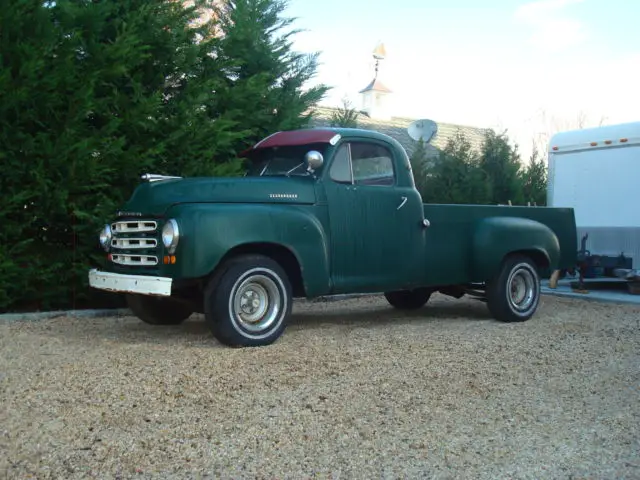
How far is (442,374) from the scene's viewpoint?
17.4 ft

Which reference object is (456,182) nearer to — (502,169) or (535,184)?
(502,169)

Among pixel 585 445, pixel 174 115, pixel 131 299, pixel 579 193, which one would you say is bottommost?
pixel 585 445

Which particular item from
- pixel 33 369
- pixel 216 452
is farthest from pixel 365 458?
pixel 33 369

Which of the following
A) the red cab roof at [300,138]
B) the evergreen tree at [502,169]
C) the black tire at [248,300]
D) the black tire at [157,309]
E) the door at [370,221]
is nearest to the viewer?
the black tire at [248,300]

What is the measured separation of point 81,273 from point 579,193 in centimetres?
791

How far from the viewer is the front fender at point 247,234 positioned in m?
5.84

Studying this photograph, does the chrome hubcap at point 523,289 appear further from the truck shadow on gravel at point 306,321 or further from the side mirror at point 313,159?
the side mirror at point 313,159

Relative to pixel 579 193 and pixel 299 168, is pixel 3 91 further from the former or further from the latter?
pixel 579 193

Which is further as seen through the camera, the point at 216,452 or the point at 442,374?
the point at 442,374

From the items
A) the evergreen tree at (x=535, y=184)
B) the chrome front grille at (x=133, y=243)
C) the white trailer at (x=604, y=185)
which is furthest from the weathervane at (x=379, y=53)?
the chrome front grille at (x=133, y=243)

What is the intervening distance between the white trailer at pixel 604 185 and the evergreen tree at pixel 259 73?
4.35 metres

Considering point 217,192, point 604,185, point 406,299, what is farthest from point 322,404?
point 604,185

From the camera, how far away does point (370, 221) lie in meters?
7.02

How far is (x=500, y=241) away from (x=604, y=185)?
4427mm
